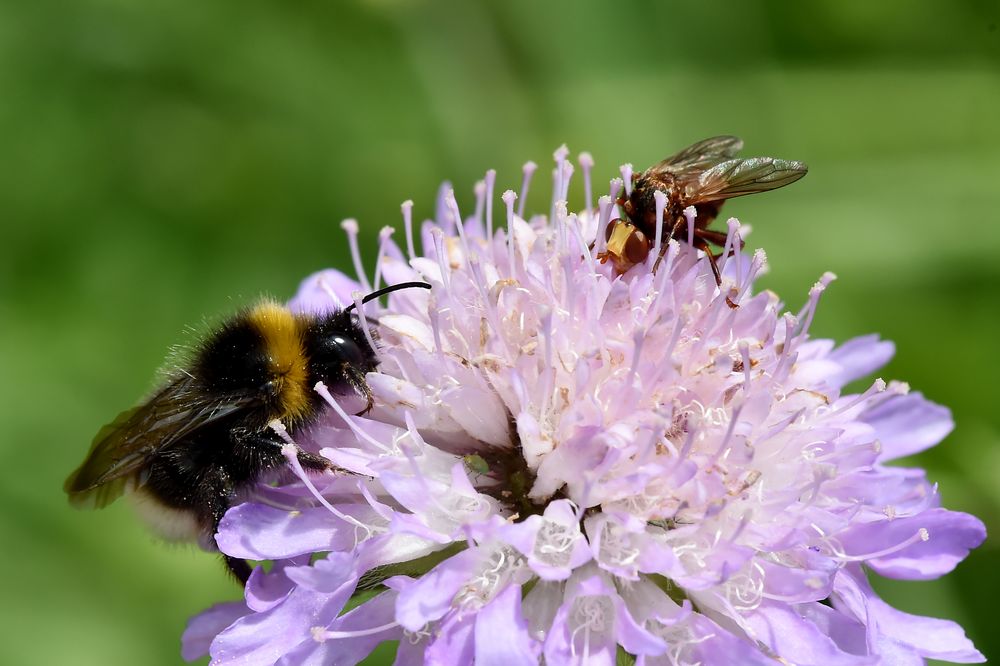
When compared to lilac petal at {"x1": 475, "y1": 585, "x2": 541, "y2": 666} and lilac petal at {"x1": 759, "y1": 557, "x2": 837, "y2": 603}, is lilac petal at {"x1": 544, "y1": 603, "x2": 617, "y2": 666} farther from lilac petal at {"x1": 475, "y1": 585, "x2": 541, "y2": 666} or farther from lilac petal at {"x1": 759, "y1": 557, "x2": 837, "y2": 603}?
lilac petal at {"x1": 759, "y1": 557, "x2": 837, "y2": 603}

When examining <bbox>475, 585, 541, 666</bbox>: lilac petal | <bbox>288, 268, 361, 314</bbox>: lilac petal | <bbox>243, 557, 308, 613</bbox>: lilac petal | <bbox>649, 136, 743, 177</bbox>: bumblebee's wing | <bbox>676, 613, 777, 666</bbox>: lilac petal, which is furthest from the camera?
<bbox>288, 268, 361, 314</bbox>: lilac petal

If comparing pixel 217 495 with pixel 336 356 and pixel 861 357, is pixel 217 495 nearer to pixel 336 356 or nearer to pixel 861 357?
pixel 336 356

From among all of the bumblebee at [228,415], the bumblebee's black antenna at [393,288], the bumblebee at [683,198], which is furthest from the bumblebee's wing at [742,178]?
the bumblebee at [228,415]

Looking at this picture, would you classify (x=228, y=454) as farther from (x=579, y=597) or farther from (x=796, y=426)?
(x=796, y=426)

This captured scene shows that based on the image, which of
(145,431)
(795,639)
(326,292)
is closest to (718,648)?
(795,639)

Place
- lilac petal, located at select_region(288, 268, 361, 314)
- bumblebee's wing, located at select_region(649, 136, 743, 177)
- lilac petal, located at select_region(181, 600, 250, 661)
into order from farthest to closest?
lilac petal, located at select_region(288, 268, 361, 314)
bumblebee's wing, located at select_region(649, 136, 743, 177)
lilac petal, located at select_region(181, 600, 250, 661)

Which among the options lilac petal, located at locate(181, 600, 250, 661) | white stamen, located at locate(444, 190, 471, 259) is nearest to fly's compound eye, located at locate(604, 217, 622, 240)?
white stamen, located at locate(444, 190, 471, 259)

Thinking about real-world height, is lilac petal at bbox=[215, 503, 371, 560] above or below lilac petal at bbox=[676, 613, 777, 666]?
above

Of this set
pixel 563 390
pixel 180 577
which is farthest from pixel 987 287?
pixel 180 577
